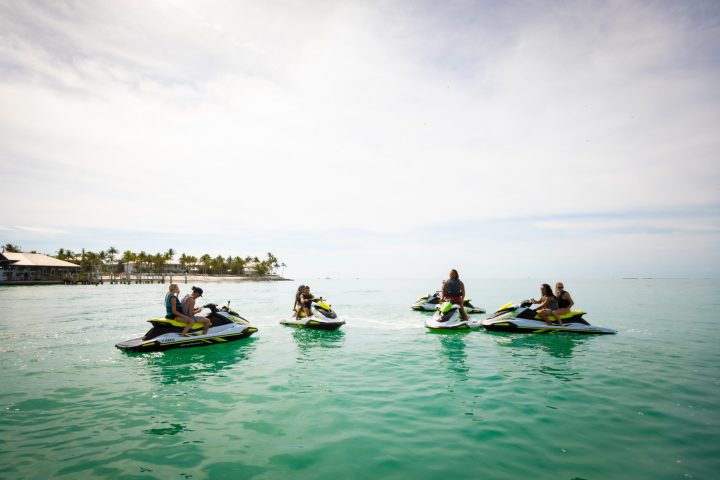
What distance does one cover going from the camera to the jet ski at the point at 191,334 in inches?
500

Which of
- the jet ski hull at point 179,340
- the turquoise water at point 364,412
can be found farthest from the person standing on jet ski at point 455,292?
the jet ski hull at point 179,340

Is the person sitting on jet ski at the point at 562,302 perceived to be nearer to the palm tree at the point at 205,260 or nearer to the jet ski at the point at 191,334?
→ the jet ski at the point at 191,334

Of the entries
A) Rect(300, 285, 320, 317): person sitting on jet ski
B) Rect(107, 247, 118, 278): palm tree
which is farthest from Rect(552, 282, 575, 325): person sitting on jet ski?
Rect(107, 247, 118, 278): palm tree

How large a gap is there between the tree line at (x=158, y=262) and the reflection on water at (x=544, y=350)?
119446 millimetres

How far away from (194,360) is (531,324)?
14264 millimetres

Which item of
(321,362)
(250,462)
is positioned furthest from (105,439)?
(321,362)

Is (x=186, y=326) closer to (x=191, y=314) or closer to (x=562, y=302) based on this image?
(x=191, y=314)

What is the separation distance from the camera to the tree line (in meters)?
121

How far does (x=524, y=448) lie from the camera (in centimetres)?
552

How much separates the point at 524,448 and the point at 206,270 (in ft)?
545

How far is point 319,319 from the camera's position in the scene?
17.7 m

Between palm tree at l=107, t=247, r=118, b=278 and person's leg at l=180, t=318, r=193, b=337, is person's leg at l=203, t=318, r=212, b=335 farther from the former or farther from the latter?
palm tree at l=107, t=247, r=118, b=278

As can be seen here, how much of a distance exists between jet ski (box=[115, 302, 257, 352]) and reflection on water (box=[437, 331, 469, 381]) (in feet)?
27.7

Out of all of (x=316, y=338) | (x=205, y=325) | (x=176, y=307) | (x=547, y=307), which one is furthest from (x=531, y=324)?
(x=176, y=307)
